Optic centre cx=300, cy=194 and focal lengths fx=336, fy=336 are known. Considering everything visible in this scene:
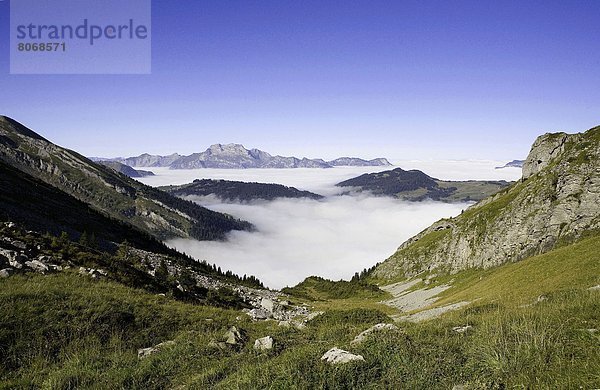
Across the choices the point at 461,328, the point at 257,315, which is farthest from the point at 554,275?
the point at 257,315

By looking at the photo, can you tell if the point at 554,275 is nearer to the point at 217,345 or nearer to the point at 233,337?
the point at 233,337

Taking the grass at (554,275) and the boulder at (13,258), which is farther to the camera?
the grass at (554,275)

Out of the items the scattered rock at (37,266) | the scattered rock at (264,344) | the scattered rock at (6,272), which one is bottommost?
the scattered rock at (264,344)

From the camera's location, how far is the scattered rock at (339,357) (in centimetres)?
997

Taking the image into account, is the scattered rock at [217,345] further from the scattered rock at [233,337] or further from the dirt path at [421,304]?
the dirt path at [421,304]

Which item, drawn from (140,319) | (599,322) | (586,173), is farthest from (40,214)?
(586,173)

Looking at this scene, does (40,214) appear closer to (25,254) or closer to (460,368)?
(25,254)

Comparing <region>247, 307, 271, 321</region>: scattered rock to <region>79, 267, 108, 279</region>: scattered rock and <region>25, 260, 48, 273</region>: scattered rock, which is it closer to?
<region>79, 267, 108, 279</region>: scattered rock

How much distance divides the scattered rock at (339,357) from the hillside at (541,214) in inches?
2756

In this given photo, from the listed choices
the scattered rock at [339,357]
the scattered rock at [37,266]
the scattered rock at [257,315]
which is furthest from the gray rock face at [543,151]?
the scattered rock at [37,266]

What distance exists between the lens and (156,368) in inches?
466

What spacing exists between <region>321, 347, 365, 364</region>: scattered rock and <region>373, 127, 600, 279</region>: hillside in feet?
230

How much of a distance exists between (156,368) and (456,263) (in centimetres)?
10069

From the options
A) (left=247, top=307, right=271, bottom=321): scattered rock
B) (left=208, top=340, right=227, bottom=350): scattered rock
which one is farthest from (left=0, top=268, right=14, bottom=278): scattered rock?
(left=247, top=307, right=271, bottom=321): scattered rock
